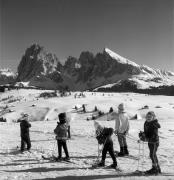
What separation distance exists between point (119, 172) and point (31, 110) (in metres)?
62.2

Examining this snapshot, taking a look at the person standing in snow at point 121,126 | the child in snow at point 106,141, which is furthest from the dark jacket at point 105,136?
the person standing in snow at point 121,126

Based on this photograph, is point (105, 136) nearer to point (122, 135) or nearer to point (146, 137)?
point (146, 137)

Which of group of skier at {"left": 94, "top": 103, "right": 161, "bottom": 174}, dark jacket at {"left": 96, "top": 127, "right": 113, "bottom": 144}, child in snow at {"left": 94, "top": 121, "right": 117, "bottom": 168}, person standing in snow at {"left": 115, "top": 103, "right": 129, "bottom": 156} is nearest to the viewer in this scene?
group of skier at {"left": 94, "top": 103, "right": 161, "bottom": 174}

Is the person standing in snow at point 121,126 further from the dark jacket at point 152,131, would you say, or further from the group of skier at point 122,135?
the dark jacket at point 152,131

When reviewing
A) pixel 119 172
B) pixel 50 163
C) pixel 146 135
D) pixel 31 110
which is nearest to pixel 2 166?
pixel 50 163

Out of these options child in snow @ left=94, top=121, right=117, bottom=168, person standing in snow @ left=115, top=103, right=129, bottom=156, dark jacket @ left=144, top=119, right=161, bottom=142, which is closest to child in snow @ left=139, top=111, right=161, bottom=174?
dark jacket @ left=144, top=119, right=161, bottom=142

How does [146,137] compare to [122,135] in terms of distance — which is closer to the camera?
[146,137]

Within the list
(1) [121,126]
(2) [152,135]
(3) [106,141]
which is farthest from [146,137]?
(1) [121,126]

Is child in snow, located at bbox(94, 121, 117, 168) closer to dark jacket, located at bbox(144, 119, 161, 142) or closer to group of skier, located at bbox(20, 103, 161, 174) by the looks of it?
group of skier, located at bbox(20, 103, 161, 174)

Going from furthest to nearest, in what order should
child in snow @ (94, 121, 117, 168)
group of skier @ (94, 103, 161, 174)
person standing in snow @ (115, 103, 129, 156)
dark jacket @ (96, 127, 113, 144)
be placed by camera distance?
person standing in snow @ (115, 103, 129, 156)
dark jacket @ (96, 127, 113, 144)
child in snow @ (94, 121, 117, 168)
group of skier @ (94, 103, 161, 174)

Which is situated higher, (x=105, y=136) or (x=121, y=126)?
(x=121, y=126)

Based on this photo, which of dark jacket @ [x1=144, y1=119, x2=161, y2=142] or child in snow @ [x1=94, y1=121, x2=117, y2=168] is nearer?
dark jacket @ [x1=144, y1=119, x2=161, y2=142]

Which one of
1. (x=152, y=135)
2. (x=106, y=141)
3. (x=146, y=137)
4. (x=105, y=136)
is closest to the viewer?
(x=152, y=135)

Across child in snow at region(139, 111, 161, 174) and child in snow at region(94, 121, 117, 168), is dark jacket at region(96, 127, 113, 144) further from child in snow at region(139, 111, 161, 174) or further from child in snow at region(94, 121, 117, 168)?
child in snow at region(139, 111, 161, 174)
